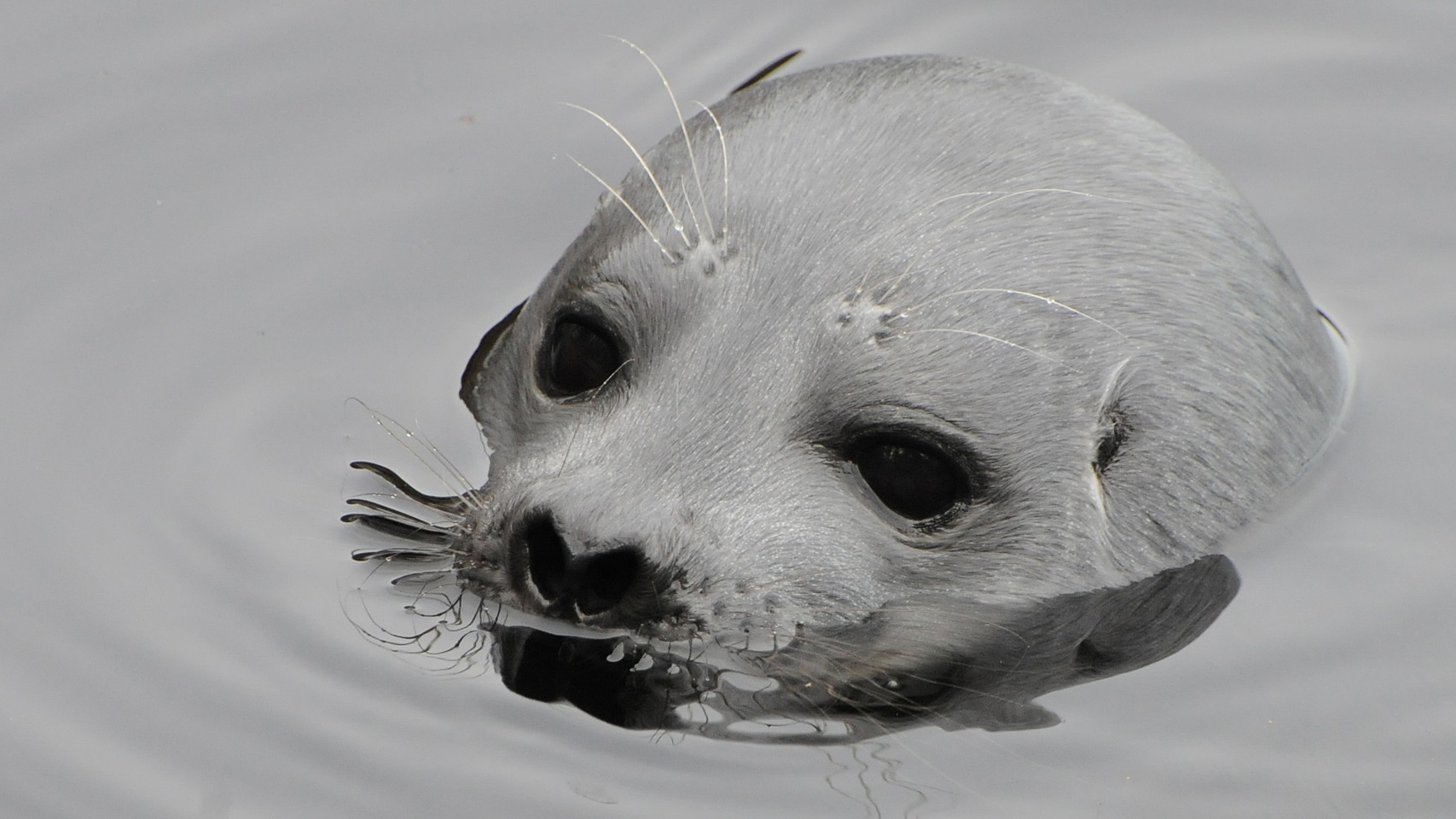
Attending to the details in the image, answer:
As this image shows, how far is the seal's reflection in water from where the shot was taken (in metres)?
4.82

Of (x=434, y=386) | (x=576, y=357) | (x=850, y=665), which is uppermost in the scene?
(x=434, y=386)

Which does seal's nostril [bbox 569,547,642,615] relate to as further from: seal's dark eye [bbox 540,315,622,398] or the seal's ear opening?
the seal's ear opening

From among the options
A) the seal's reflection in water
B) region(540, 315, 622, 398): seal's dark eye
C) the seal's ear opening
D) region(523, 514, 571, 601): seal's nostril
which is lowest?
the seal's reflection in water

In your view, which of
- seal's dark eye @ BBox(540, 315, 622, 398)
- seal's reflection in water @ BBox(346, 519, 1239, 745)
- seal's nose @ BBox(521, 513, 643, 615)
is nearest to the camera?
seal's nose @ BBox(521, 513, 643, 615)

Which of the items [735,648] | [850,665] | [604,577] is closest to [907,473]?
[850,665]

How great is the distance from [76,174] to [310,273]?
0.97m

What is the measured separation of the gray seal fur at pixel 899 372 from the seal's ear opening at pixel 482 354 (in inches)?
19.2

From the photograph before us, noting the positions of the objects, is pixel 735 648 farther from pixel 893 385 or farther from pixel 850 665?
pixel 893 385

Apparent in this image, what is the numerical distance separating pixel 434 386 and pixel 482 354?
223mm

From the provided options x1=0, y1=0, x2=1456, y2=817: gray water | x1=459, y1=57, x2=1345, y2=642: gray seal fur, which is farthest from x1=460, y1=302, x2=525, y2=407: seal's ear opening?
x1=459, y1=57, x2=1345, y2=642: gray seal fur

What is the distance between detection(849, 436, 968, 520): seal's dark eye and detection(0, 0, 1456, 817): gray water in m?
0.56

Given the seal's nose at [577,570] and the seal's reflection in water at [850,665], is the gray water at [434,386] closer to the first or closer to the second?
the seal's reflection in water at [850,665]

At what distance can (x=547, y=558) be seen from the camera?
15.2ft

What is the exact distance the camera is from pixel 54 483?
565 cm
